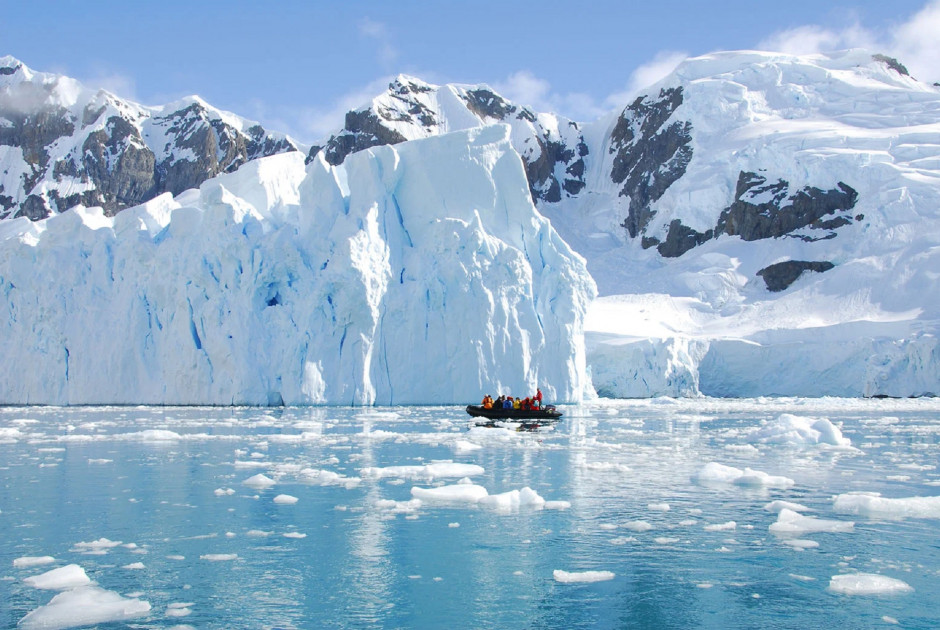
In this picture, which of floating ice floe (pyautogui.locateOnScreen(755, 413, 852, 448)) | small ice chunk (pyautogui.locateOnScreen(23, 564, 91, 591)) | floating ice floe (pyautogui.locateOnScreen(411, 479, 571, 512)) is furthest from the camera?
floating ice floe (pyautogui.locateOnScreen(755, 413, 852, 448))

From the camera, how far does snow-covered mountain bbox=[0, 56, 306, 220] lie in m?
69.7

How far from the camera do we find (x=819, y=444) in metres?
16.6

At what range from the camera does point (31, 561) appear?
6.96m

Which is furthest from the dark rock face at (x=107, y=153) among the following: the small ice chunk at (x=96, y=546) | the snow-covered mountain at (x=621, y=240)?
the small ice chunk at (x=96, y=546)

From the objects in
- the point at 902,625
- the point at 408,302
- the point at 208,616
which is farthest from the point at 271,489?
the point at 408,302

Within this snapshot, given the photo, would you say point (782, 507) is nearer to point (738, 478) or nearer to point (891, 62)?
point (738, 478)

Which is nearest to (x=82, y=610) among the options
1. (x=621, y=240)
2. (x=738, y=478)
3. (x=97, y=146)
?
(x=738, y=478)

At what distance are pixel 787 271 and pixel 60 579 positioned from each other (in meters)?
50.5

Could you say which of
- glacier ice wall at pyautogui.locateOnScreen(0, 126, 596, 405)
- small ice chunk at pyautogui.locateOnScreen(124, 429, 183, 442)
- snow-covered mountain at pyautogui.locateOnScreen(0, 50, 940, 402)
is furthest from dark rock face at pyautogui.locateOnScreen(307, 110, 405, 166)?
small ice chunk at pyautogui.locateOnScreen(124, 429, 183, 442)

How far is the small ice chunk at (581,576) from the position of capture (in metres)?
6.59

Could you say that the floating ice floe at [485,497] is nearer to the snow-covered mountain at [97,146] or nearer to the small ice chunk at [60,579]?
the small ice chunk at [60,579]

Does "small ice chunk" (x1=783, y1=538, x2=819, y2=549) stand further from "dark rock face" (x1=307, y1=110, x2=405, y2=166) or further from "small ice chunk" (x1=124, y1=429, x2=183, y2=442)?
"dark rock face" (x1=307, y1=110, x2=405, y2=166)

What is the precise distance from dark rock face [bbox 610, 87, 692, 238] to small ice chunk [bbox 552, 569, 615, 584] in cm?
5838

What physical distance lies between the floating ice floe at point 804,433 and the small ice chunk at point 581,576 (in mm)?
10995
